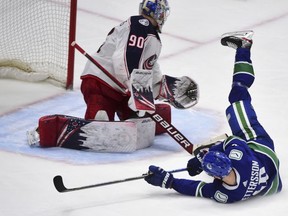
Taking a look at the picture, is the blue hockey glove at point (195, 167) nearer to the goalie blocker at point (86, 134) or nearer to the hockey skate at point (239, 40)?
the goalie blocker at point (86, 134)

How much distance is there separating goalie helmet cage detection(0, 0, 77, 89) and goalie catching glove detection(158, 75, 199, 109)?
785mm

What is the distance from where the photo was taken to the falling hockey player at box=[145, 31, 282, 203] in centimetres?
387

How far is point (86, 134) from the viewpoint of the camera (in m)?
4.50

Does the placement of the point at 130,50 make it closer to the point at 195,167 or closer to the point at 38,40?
the point at 195,167

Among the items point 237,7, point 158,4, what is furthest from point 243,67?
point 237,7

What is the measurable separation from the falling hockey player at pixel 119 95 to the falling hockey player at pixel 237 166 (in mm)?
388

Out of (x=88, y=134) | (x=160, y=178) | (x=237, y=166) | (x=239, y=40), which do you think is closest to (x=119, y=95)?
(x=88, y=134)

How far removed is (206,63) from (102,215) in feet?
7.54

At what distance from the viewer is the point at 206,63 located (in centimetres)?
595

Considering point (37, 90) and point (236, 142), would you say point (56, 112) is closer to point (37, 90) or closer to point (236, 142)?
point (37, 90)

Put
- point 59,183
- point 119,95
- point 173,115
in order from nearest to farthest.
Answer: point 59,183 < point 119,95 < point 173,115

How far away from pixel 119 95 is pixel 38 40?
3.90ft

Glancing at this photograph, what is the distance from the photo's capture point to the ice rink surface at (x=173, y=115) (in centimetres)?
394

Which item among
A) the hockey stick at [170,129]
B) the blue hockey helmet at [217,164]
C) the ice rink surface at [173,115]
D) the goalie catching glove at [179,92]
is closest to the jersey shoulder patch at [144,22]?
the hockey stick at [170,129]
